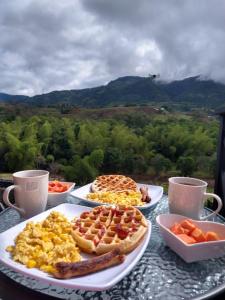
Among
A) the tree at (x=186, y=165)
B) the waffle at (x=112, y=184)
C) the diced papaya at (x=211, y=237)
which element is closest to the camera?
the diced papaya at (x=211, y=237)

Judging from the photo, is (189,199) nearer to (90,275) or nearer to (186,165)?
(90,275)

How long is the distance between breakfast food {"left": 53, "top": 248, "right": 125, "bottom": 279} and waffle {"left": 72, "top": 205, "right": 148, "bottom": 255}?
7 cm

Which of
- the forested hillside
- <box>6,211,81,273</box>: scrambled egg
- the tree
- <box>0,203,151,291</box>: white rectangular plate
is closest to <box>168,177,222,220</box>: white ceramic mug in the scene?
<box>0,203,151,291</box>: white rectangular plate

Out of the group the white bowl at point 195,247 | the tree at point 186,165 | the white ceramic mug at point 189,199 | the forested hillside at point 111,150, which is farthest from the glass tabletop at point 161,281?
the tree at point 186,165

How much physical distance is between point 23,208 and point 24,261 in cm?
41

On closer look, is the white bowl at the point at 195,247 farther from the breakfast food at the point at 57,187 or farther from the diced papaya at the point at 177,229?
the breakfast food at the point at 57,187

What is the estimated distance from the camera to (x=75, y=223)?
3.34 feet

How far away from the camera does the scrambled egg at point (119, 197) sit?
4.19 ft

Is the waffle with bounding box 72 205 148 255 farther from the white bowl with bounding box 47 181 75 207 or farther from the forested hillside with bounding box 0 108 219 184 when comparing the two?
the forested hillside with bounding box 0 108 219 184

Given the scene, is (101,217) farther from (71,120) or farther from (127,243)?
(71,120)

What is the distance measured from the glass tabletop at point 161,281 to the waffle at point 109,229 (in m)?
0.07

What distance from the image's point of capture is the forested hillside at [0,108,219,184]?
600 centimetres

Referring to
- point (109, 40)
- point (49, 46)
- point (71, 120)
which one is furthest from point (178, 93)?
point (71, 120)

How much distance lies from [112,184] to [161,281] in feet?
2.72
